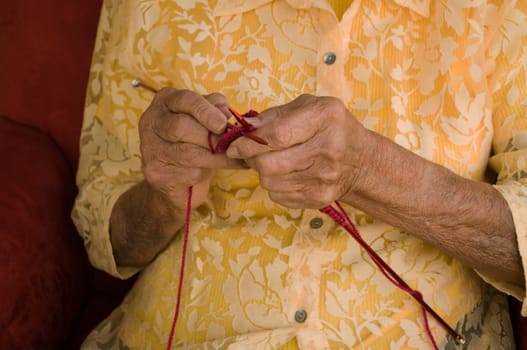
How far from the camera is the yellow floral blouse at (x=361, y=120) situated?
Result: 1.11 meters

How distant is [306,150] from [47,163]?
2.39 ft

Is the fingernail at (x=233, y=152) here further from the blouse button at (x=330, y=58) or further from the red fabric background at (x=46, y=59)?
the red fabric background at (x=46, y=59)

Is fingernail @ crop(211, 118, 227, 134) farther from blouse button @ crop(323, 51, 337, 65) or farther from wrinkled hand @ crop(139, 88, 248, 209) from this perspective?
blouse button @ crop(323, 51, 337, 65)

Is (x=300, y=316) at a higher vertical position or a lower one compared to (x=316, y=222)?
lower

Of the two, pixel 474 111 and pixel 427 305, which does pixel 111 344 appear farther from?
pixel 474 111

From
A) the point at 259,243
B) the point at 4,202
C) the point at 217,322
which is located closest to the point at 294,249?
the point at 259,243

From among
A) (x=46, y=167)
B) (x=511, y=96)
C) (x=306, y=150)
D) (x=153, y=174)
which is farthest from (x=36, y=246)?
(x=511, y=96)

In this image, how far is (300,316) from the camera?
43.8 inches

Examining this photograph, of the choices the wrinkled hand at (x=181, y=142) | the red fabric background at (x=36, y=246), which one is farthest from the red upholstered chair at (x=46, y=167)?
the wrinkled hand at (x=181, y=142)

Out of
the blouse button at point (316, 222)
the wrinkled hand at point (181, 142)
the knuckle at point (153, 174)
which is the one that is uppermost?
the wrinkled hand at point (181, 142)

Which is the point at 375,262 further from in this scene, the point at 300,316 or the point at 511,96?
the point at 511,96

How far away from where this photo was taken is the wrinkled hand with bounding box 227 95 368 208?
91 centimetres

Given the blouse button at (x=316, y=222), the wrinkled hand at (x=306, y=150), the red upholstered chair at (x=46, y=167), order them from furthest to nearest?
the red upholstered chair at (x=46, y=167), the blouse button at (x=316, y=222), the wrinkled hand at (x=306, y=150)

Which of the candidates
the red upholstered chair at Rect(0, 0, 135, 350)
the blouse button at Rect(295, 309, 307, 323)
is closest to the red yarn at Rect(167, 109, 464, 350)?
the blouse button at Rect(295, 309, 307, 323)
